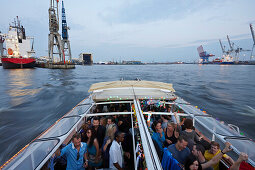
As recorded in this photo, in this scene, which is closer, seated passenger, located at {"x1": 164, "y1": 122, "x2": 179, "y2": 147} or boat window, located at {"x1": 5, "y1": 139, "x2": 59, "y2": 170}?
boat window, located at {"x1": 5, "y1": 139, "x2": 59, "y2": 170}

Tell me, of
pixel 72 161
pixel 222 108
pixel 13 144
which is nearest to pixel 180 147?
pixel 72 161

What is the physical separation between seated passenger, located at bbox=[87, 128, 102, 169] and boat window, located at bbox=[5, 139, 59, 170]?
710 mm

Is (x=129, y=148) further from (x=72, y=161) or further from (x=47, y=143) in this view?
(x=47, y=143)

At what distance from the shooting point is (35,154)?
192 centimetres

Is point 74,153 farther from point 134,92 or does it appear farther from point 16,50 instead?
point 16,50

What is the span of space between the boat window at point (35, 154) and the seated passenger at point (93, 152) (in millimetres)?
710

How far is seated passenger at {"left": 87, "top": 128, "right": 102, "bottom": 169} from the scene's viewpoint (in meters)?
2.59

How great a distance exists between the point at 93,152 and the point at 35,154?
1102 mm

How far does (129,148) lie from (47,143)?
5.92 ft

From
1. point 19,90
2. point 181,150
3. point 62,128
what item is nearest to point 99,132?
point 62,128

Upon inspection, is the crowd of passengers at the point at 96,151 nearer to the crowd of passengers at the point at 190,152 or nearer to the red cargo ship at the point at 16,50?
the crowd of passengers at the point at 190,152

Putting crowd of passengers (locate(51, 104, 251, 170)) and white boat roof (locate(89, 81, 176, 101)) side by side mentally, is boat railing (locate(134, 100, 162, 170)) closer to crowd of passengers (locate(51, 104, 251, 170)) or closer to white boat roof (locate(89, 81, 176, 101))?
crowd of passengers (locate(51, 104, 251, 170))

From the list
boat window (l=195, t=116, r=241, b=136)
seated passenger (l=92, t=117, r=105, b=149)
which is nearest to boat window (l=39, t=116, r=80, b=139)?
seated passenger (l=92, t=117, r=105, b=149)

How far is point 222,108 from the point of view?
1048 cm
